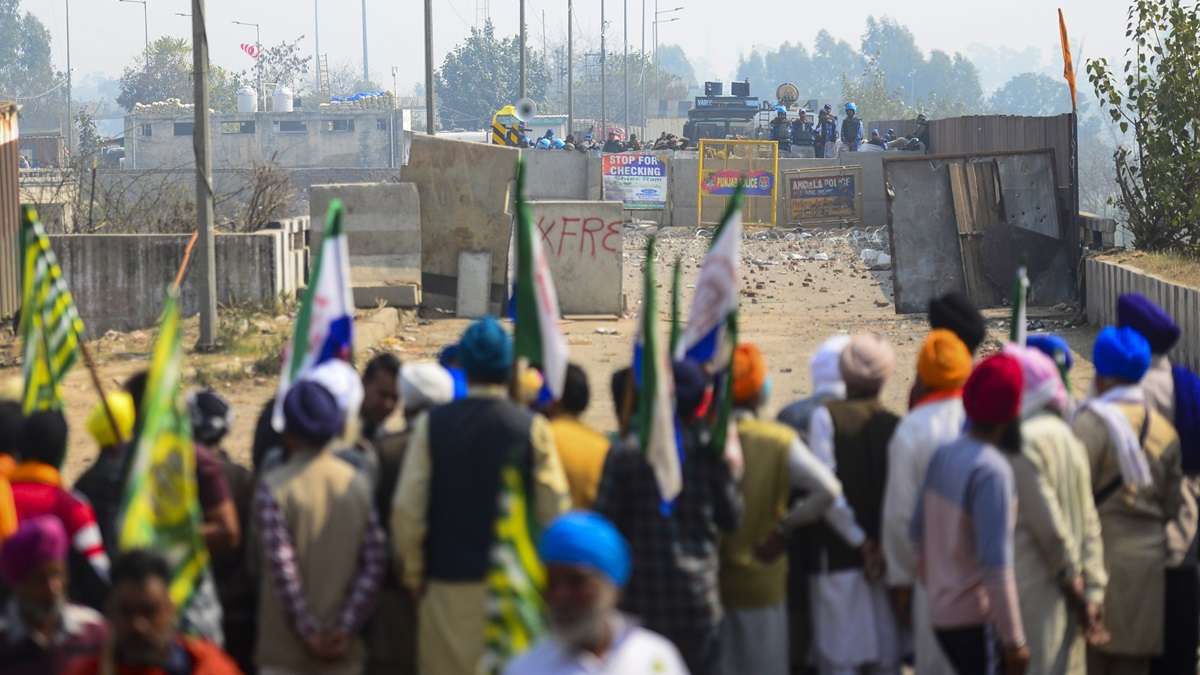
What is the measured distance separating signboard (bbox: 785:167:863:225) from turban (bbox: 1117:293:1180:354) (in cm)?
2953

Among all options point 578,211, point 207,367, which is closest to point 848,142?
point 578,211

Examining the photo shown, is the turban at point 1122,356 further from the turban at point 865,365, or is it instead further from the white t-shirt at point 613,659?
the white t-shirt at point 613,659

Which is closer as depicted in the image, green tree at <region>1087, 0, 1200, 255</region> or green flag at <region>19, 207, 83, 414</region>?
green flag at <region>19, 207, 83, 414</region>

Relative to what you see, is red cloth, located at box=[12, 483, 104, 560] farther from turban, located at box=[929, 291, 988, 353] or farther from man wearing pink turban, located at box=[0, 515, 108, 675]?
turban, located at box=[929, 291, 988, 353]

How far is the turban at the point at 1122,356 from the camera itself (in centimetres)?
618

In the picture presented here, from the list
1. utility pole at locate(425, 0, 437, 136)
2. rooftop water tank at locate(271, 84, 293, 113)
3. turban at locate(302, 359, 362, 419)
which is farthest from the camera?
rooftop water tank at locate(271, 84, 293, 113)

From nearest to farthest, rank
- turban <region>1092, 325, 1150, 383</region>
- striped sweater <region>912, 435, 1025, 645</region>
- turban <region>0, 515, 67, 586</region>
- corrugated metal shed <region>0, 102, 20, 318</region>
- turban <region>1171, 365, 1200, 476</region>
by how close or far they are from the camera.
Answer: turban <region>0, 515, 67, 586</region> < striped sweater <region>912, 435, 1025, 645</region> < turban <region>1092, 325, 1150, 383</region> < turban <region>1171, 365, 1200, 476</region> < corrugated metal shed <region>0, 102, 20, 318</region>

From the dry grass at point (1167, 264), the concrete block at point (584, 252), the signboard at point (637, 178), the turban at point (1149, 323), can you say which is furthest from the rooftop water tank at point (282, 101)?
the turban at point (1149, 323)

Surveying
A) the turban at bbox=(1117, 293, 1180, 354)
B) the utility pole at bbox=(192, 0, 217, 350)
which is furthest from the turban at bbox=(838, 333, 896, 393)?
the utility pole at bbox=(192, 0, 217, 350)

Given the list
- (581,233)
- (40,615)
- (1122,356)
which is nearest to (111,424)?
(40,615)

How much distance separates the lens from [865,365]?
5.89m

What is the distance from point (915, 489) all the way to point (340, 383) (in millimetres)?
1722

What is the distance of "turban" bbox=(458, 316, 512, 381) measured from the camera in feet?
17.0

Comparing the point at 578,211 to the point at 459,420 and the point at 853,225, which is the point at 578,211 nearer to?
the point at 459,420
